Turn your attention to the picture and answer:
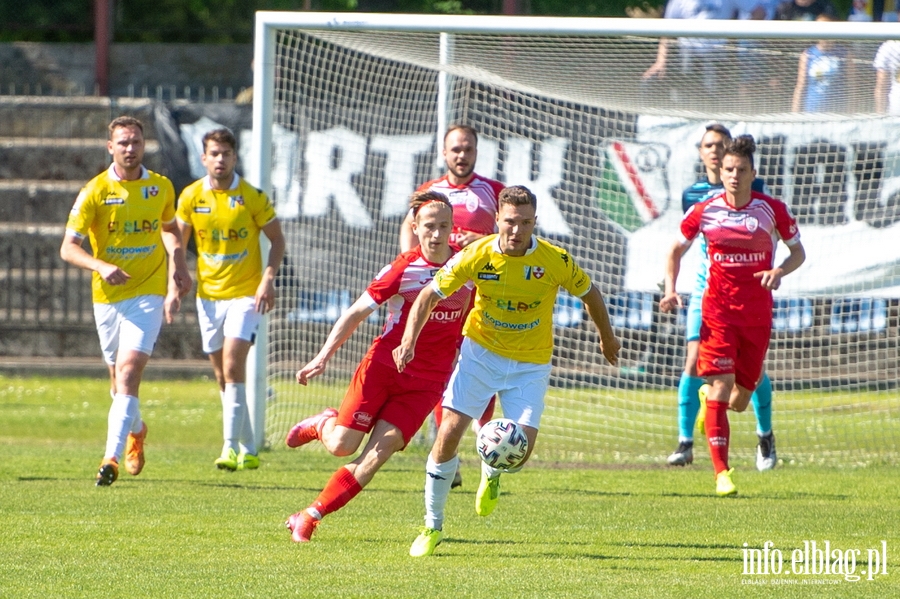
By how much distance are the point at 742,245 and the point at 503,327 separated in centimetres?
257

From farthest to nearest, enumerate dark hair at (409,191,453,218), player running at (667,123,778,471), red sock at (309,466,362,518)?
player running at (667,123,778,471) < dark hair at (409,191,453,218) < red sock at (309,466,362,518)

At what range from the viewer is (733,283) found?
28.0ft

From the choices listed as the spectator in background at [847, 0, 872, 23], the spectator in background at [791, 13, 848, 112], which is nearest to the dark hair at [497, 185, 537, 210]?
the spectator in background at [791, 13, 848, 112]

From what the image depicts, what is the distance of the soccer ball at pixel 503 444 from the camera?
20.5 feet

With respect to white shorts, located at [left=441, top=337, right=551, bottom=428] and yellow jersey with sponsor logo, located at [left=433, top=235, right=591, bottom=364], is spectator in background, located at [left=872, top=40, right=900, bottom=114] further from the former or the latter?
white shorts, located at [left=441, top=337, right=551, bottom=428]

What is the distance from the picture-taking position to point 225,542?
21.4ft

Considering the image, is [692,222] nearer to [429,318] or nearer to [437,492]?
[429,318]

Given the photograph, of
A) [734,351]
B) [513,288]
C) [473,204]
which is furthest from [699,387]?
[513,288]

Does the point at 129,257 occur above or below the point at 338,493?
above

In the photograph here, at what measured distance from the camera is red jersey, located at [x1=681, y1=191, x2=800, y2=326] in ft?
27.8

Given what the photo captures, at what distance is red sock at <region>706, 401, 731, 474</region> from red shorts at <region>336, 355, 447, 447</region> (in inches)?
95.0

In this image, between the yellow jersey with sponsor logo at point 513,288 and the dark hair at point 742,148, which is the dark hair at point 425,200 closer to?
the yellow jersey with sponsor logo at point 513,288

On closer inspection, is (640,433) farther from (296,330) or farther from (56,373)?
(56,373)

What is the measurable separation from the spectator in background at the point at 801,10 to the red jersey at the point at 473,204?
335 inches
